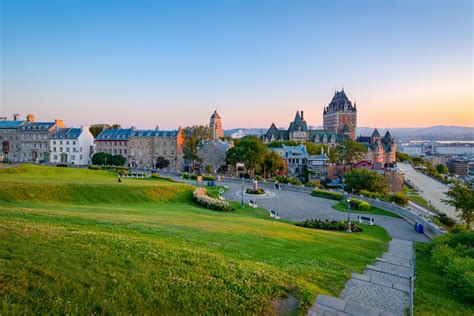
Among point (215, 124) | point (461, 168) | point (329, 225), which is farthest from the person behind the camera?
point (461, 168)

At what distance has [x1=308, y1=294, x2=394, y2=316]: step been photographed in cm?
845

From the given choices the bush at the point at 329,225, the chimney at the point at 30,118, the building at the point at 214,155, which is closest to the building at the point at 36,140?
the chimney at the point at 30,118

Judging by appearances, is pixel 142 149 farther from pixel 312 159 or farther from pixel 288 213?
pixel 288 213

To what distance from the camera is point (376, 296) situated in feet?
33.0

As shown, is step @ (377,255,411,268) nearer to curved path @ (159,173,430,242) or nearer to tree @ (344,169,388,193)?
curved path @ (159,173,430,242)

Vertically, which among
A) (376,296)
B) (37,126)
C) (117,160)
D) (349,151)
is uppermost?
(37,126)

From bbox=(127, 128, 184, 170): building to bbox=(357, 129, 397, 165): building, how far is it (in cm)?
6945

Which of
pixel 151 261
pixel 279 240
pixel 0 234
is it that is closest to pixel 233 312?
pixel 151 261

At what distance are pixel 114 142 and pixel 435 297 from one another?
83.5 metres

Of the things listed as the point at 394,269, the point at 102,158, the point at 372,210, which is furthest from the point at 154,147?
the point at 394,269

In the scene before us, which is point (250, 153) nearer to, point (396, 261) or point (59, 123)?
point (396, 261)

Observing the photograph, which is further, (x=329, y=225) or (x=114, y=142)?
(x=114, y=142)

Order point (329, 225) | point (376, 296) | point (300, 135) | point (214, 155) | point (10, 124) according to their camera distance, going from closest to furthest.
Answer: point (376, 296), point (329, 225), point (214, 155), point (10, 124), point (300, 135)

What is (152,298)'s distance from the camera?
282 inches
